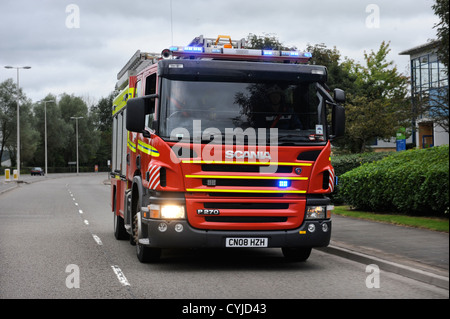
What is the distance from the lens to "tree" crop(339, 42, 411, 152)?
81.9ft

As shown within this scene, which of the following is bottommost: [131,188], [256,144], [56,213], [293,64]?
[56,213]

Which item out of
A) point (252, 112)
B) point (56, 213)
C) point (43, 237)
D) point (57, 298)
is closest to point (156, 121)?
point (252, 112)

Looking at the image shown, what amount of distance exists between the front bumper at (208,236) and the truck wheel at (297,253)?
1.07m

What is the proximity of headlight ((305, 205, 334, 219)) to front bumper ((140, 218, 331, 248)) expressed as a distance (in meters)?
0.10

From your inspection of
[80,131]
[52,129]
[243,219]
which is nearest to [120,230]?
[243,219]

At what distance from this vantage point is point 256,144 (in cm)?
904

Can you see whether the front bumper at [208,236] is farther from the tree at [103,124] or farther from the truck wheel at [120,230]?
the tree at [103,124]

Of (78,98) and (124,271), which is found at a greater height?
(78,98)

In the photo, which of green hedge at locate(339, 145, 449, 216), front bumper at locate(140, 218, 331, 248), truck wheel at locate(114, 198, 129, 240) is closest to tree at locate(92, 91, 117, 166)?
green hedge at locate(339, 145, 449, 216)

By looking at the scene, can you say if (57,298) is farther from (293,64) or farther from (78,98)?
(78,98)

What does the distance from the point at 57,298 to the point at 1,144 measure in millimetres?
98434

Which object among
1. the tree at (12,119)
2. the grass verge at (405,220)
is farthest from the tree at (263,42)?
the tree at (12,119)
